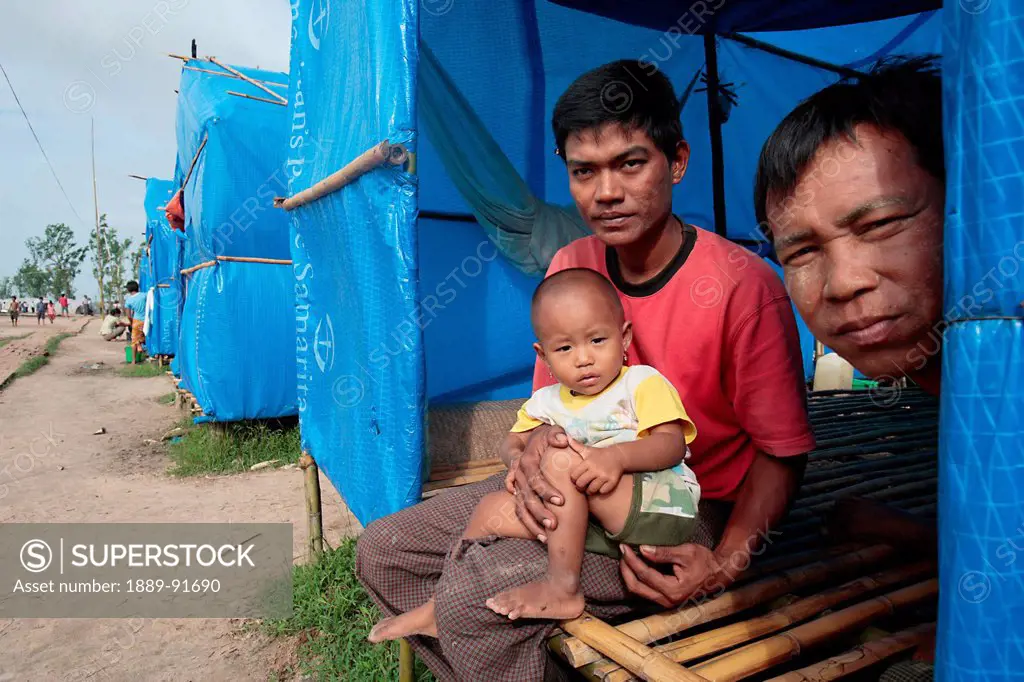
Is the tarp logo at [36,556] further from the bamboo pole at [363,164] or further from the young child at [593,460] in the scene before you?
the young child at [593,460]

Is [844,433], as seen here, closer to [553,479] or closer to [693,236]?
[693,236]

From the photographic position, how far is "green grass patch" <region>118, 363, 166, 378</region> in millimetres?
12238

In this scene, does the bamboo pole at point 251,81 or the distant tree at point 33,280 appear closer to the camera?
the bamboo pole at point 251,81

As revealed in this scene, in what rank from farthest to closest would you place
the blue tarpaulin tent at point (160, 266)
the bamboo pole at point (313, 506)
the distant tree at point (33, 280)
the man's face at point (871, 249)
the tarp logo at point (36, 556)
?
the distant tree at point (33, 280)
the blue tarpaulin tent at point (160, 266)
the tarp logo at point (36, 556)
the bamboo pole at point (313, 506)
the man's face at point (871, 249)

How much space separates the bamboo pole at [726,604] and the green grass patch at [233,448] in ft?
15.7

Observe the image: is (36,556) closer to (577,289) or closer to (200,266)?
(200,266)

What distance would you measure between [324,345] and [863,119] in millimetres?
2354

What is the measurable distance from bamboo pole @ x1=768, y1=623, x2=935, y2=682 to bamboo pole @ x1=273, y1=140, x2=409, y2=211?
1.62m

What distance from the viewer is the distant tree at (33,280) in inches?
2195

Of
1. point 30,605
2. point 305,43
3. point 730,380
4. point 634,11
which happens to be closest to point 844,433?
point 730,380

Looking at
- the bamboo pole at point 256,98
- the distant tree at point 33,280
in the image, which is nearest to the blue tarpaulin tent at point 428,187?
the bamboo pole at point 256,98

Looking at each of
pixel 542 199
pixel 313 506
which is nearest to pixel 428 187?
pixel 542 199

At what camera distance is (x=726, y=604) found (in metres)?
1.49

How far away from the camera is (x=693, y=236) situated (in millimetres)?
1763
